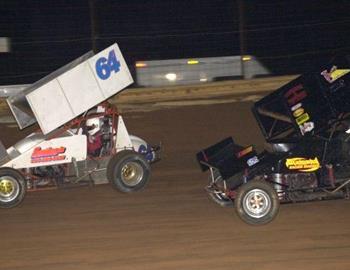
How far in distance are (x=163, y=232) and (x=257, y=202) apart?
1.09 m

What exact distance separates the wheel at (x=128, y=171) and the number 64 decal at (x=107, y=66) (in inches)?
43.4

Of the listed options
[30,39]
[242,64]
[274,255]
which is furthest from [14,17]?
[274,255]

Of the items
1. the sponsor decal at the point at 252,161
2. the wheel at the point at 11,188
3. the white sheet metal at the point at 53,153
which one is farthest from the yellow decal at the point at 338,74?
the wheel at the point at 11,188

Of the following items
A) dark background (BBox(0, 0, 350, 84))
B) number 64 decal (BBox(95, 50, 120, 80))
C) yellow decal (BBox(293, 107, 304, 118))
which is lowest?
yellow decal (BBox(293, 107, 304, 118))

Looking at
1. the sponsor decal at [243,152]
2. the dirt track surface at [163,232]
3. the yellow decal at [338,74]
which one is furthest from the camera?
the sponsor decal at [243,152]

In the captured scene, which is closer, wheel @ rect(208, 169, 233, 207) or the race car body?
wheel @ rect(208, 169, 233, 207)

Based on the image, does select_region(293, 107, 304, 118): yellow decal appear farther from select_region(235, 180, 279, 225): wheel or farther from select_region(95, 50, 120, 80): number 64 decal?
select_region(95, 50, 120, 80): number 64 decal

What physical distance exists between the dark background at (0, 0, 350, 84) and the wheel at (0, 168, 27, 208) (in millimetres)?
6063

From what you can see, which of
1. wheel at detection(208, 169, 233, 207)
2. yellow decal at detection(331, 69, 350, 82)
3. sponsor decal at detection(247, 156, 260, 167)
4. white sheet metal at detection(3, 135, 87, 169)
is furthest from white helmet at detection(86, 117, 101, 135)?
yellow decal at detection(331, 69, 350, 82)

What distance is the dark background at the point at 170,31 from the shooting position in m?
16.4

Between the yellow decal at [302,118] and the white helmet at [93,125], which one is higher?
the white helmet at [93,125]

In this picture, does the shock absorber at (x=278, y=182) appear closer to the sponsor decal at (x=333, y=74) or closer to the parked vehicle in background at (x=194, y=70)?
the sponsor decal at (x=333, y=74)

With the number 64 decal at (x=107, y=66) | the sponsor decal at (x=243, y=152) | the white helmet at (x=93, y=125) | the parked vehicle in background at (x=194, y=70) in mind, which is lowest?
the sponsor decal at (x=243, y=152)

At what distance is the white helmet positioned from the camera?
37.1 ft
